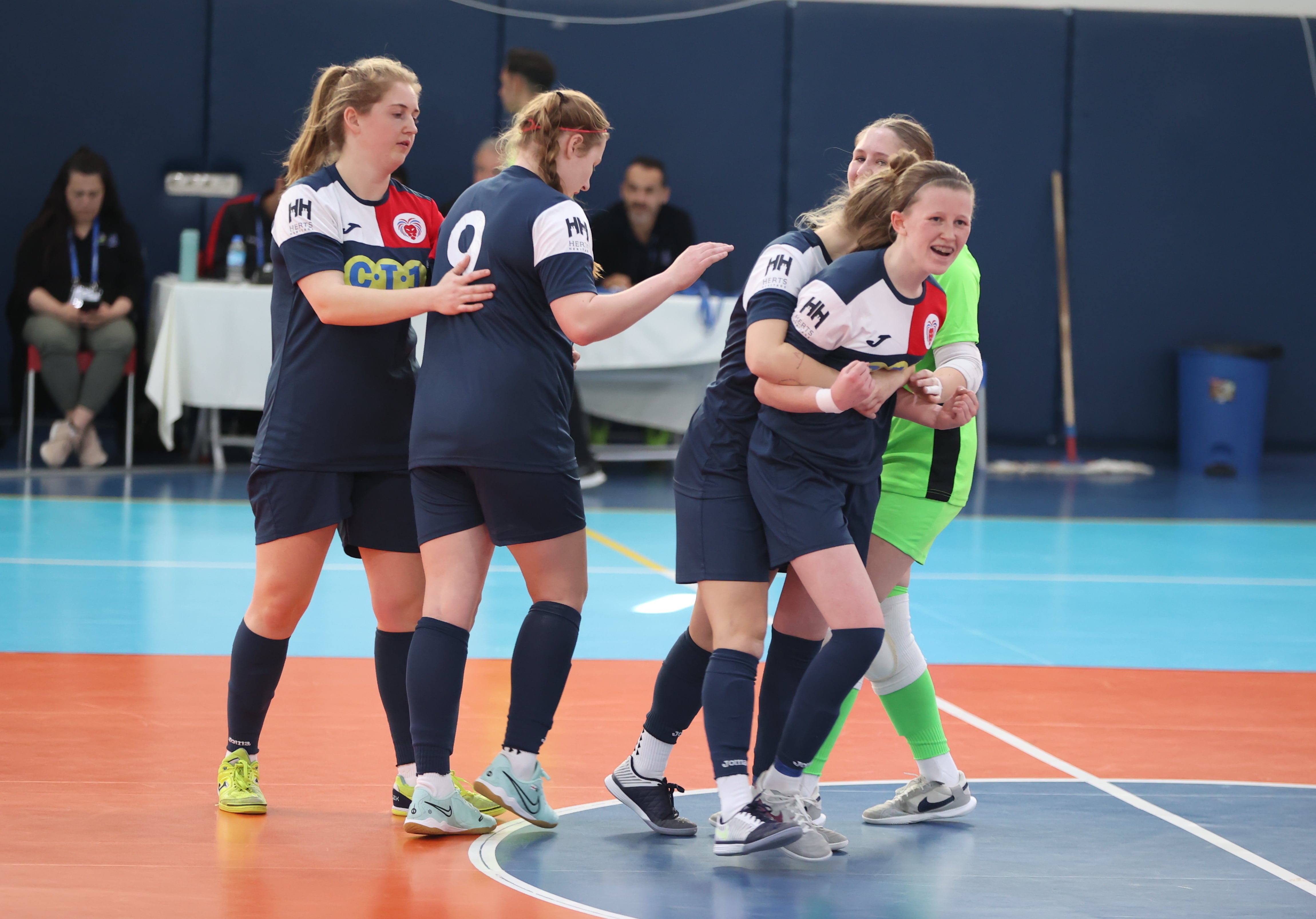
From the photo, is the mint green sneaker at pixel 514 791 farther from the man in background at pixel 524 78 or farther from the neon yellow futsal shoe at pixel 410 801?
the man in background at pixel 524 78

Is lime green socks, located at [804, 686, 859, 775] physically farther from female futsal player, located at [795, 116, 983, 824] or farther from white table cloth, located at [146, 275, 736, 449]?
white table cloth, located at [146, 275, 736, 449]

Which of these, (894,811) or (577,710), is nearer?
(894,811)

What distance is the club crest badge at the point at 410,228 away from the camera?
361cm

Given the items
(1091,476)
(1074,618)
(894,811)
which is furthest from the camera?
(1091,476)

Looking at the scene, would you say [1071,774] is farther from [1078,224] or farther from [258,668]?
[1078,224]

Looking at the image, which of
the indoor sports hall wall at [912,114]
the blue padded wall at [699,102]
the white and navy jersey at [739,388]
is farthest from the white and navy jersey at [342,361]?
the blue padded wall at [699,102]

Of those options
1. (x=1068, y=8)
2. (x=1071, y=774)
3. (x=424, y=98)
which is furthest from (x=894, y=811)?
(x=1068, y=8)

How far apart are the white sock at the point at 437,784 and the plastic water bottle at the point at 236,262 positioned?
7390mm

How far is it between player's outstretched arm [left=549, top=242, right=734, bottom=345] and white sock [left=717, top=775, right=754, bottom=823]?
978 mm

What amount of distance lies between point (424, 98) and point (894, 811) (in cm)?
996

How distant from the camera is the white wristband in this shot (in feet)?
10.5

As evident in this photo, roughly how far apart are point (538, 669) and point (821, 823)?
2.44 feet

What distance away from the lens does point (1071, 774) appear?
4.16 m

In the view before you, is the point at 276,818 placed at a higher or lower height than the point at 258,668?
lower
